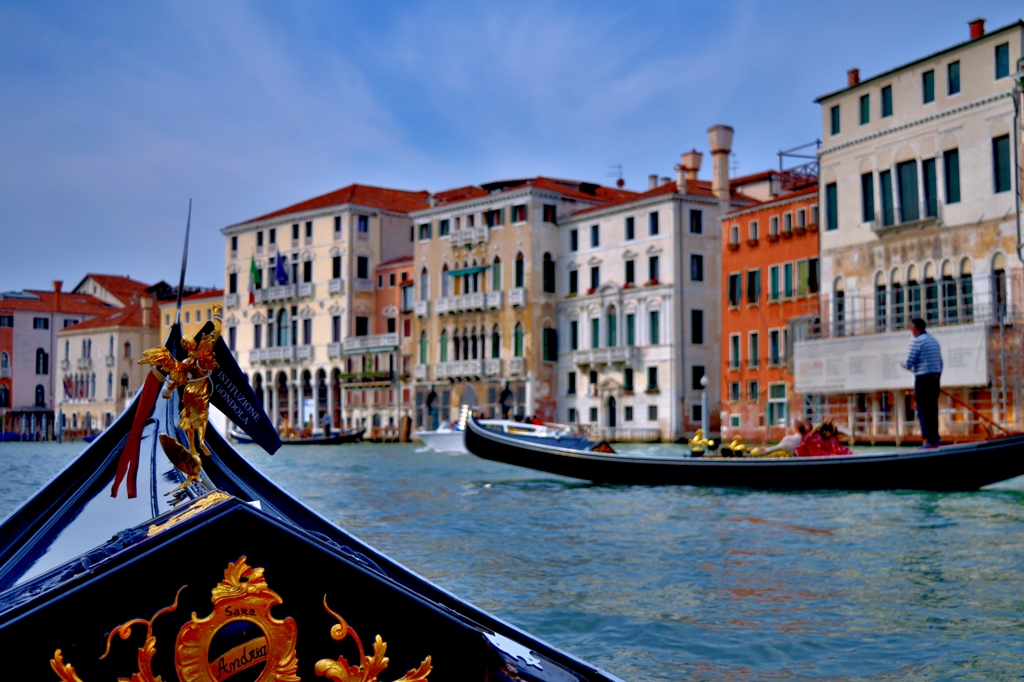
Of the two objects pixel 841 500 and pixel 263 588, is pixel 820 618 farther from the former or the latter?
pixel 841 500

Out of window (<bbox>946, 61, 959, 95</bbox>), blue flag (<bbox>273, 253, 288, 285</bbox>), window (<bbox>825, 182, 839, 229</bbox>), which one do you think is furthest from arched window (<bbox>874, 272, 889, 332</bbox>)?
blue flag (<bbox>273, 253, 288, 285</bbox>)

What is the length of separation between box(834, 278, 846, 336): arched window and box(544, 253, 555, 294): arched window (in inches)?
378

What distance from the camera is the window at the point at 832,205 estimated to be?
2094 centimetres

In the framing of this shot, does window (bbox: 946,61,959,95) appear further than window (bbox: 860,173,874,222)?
No

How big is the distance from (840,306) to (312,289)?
18.4 meters

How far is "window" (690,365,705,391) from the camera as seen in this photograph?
2612 cm

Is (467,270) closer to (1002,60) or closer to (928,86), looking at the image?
(928,86)

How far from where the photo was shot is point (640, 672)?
3.35m

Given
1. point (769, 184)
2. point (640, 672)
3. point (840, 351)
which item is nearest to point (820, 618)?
point (640, 672)

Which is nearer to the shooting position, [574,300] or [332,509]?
[332,509]

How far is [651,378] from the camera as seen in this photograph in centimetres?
2658

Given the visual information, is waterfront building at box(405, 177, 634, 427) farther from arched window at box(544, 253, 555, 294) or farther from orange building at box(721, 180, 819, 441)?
orange building at box(721, 180, 819, 441)

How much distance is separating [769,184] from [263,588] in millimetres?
26789

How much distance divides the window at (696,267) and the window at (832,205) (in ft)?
17.5
